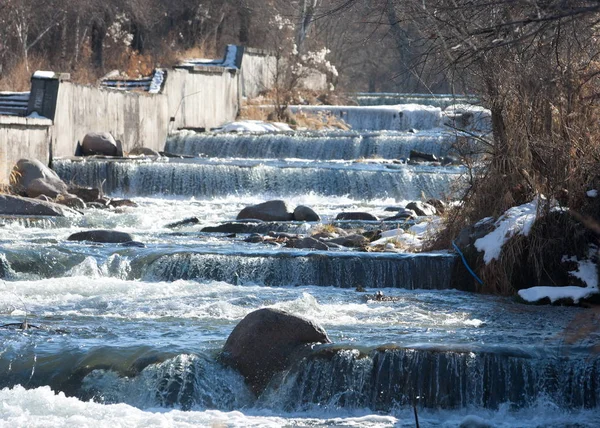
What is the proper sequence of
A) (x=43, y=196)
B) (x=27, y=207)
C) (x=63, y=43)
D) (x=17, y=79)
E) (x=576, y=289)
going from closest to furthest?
(x=576, y=289) < (x=27, y=207) < (x=43, y=196) < (x=17, y=79) < (x=63, y=43)

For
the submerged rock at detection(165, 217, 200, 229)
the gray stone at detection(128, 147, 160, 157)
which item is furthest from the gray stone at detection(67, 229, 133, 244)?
the gray stone at detection(128, 147, 160, 157)

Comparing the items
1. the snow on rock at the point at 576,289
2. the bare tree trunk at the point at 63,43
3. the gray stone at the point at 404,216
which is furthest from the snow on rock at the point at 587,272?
the bare tree trunk at the point at 63,43

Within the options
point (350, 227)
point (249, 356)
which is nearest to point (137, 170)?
point (350, 227)

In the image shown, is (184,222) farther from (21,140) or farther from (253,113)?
(253,113)

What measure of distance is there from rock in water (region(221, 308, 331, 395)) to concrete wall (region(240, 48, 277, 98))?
26.3 metres

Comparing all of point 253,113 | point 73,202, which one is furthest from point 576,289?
point 253,113

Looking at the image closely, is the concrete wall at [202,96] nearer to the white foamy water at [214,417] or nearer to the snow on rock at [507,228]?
the snow on rock at [507,228]

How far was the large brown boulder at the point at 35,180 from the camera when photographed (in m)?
17.7

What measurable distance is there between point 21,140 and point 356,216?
7007mm

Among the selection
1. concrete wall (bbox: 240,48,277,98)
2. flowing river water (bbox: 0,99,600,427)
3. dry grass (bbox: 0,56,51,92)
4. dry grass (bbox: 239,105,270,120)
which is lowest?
flowing river water (bbox: 0,99,600,427)

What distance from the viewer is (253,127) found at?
29188 mm

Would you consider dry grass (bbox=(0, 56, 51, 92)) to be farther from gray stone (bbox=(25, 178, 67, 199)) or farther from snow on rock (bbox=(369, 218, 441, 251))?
snow on rock (bbox=(369, 218, 441, 251))

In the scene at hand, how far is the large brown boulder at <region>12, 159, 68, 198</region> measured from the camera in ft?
58.0

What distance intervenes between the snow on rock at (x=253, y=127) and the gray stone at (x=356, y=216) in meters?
12.0
